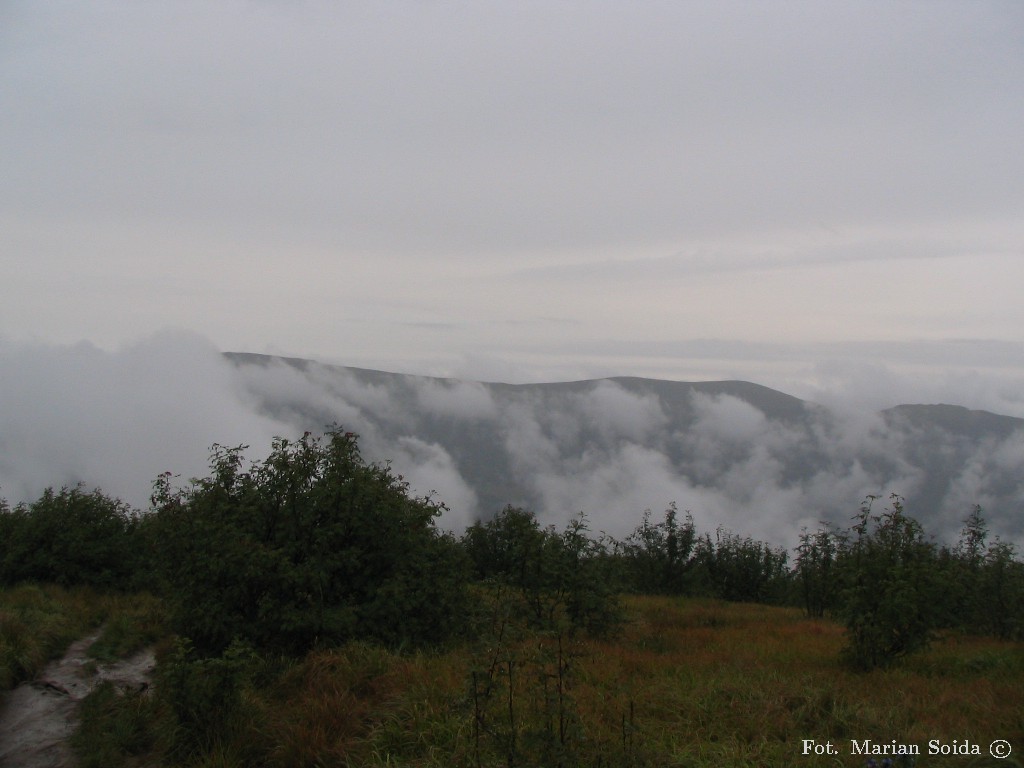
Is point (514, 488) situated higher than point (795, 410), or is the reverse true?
point (795, 410)

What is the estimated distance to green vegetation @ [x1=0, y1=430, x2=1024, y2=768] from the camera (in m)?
6.40

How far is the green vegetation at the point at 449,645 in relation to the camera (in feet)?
21.0

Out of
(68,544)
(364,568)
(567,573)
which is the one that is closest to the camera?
(364,568)

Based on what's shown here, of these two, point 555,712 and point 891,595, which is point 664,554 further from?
point 555,712

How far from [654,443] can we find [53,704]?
594ft

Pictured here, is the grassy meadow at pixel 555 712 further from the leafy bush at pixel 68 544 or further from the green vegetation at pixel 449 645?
the leafy bush at pixel 68 544

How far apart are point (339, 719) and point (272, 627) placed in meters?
3.20

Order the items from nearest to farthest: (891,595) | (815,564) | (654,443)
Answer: (891,595), (815,564), (654,443)

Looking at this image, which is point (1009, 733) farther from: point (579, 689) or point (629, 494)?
point (629, 494)

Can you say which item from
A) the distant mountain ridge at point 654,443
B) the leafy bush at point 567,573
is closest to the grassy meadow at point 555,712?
the leafy bush at point 567,573

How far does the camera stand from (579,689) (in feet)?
25.6

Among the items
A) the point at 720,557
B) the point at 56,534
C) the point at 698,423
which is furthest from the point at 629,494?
the point at 56,534

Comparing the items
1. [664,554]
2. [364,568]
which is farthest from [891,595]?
[664,554]

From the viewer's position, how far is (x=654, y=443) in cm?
18450
